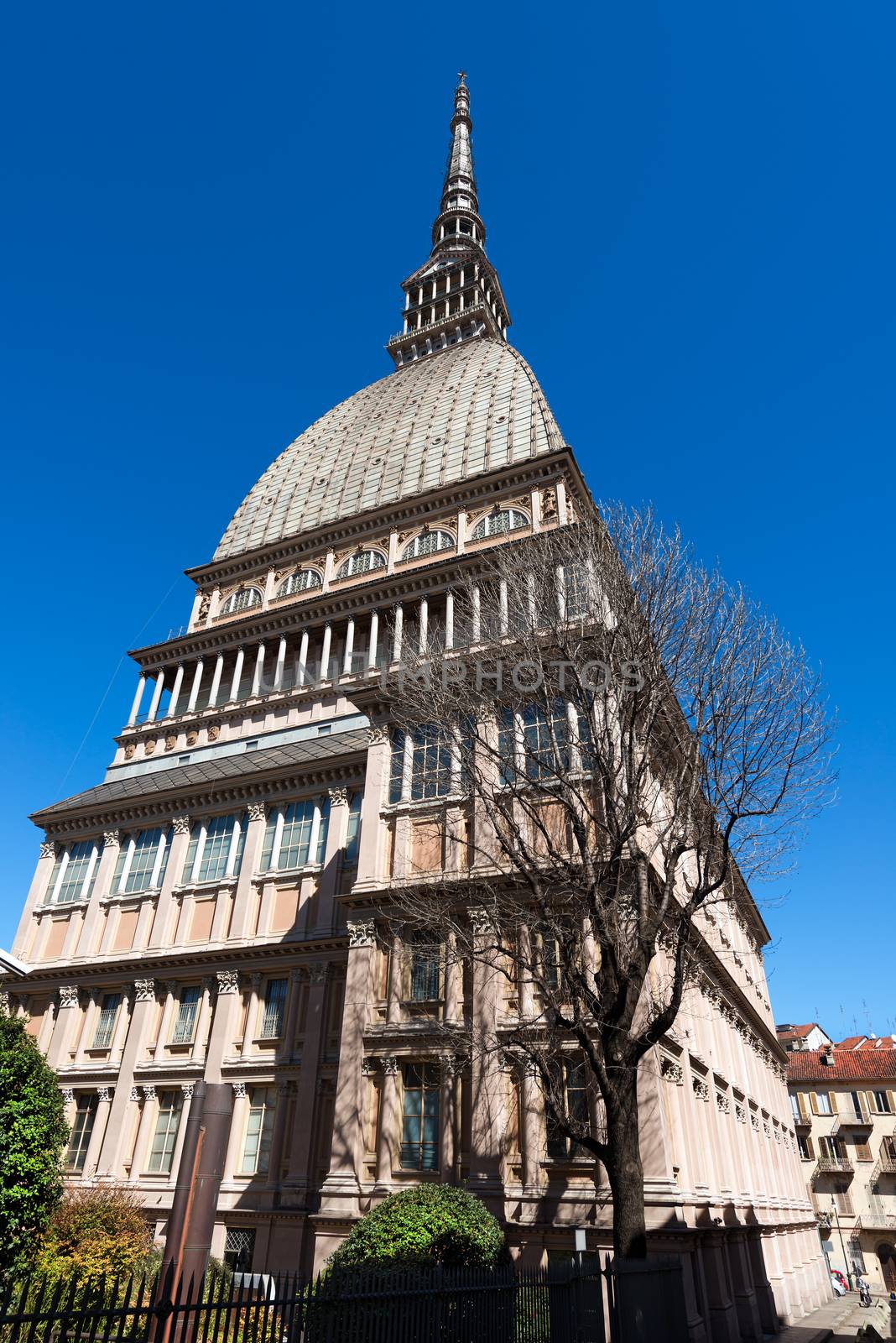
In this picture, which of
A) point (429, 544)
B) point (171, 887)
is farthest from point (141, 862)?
point (429, 544)

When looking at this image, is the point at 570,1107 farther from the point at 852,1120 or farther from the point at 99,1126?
the point at 852,1120

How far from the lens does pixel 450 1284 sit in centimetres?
1273

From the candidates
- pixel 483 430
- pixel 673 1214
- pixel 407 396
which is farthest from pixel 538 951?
pixel 407 396

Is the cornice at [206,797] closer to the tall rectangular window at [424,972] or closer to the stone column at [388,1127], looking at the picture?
the tall rectangular window at [424,972]

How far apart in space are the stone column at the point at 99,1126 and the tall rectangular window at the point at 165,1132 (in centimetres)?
223

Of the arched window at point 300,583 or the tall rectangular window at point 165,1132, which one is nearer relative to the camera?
the tall rectangular window at point 165,1132

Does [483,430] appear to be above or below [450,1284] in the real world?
above

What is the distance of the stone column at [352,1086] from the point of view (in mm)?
24094

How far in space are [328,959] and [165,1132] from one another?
9.39 m

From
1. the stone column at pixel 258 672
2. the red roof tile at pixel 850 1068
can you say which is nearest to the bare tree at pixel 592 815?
the stone column at pixel 258 672

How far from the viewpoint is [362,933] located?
1091 inches

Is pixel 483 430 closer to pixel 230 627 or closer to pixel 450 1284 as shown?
pixel 230 627

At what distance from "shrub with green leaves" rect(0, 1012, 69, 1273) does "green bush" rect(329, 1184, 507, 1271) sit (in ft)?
20.0

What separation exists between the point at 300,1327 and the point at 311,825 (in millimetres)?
26078
